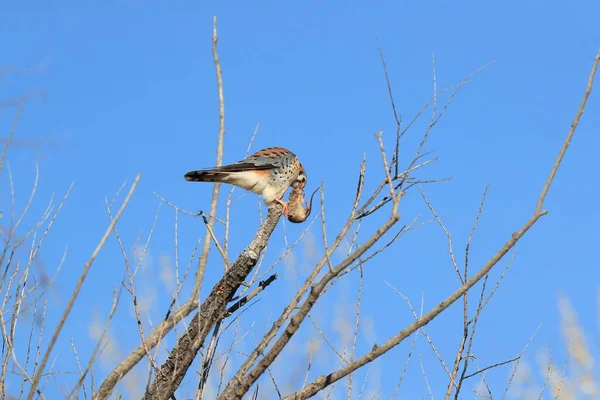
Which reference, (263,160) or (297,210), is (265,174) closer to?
(263,160)

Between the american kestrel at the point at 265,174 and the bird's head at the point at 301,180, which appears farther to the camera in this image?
the bird's head at the point at 301,180

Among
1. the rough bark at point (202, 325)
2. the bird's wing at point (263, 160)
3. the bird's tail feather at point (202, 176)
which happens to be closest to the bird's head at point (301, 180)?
the bird's wing at point (263, 160)

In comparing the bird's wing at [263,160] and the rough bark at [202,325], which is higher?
the bird's wing at [263,160]

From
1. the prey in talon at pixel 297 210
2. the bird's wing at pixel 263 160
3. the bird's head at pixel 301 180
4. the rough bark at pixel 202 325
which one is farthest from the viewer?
the bird's head at pixel 301 180

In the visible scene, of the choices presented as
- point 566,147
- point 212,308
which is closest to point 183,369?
point 212,308

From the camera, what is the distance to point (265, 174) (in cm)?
569

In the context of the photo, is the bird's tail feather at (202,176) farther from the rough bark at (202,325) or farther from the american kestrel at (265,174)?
A: the rough bark at (202,325)

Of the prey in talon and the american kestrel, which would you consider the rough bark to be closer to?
the prey in talon

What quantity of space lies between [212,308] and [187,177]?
180cm

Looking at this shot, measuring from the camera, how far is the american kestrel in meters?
5.21

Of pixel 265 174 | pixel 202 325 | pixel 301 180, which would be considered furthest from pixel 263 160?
pixel 202 325

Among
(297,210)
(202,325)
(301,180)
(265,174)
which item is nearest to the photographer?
(202,325)

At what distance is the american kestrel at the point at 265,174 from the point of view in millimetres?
5211

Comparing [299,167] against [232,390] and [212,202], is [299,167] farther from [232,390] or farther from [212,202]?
[232,390]
